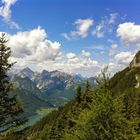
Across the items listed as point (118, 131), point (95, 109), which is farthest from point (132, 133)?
point (95, 109)

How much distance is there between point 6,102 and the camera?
2802cm

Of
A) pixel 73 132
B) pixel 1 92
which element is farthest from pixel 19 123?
pixel 73 132

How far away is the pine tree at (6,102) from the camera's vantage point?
27.7 m

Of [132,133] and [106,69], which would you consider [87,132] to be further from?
[106,69]

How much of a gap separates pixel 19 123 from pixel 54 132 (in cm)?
4660

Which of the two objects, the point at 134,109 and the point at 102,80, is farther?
the point at 134,109

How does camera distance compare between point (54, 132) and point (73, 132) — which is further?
point (54, 132)

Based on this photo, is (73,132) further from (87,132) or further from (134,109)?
(134,109)

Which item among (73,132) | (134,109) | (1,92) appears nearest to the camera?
(73,132)

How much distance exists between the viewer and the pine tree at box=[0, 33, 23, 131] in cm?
2769

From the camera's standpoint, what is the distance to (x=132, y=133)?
937 inches

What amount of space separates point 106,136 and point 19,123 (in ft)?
27.0

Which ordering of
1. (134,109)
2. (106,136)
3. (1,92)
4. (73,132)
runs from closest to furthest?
(106,136)
(73,132)
(1,92)
(134,109)

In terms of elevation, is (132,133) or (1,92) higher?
(1,92)
